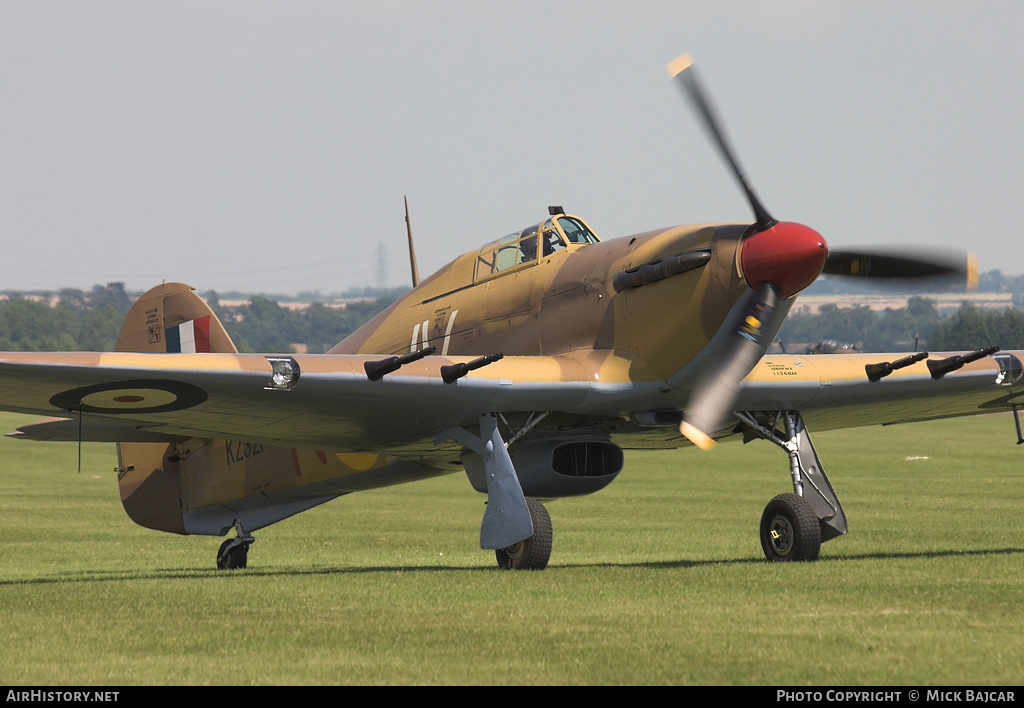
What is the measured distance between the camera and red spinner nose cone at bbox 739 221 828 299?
39.6ft

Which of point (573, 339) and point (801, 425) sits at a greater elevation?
point (573, 339)

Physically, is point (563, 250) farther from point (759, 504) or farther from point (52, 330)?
point (52, 330)

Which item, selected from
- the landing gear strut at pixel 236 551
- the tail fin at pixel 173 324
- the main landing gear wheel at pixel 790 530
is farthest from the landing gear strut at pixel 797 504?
the tail fin at pixel 173 324

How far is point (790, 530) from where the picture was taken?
13008 millimetres

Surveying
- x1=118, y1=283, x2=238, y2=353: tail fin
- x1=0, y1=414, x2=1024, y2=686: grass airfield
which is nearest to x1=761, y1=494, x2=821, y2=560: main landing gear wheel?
x1=0, y1=414, x2=1024, y2=686: grass airfield

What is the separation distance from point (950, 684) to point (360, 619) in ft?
Result: 15.0

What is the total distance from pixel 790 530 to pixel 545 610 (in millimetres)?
4298

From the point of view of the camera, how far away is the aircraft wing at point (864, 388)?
13.9m

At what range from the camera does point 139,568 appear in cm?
1745

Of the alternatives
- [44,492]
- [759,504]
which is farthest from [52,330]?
[759,504]

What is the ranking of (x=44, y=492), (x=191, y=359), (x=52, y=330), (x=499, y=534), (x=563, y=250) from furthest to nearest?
(x=52, y=330), (x=44, y=492), (x=563, y=250), (x=499, y=534), (x=191, y=359)

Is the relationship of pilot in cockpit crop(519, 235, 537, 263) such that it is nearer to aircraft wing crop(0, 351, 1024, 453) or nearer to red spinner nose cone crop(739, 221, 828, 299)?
aircraft wing crop(0, 351, 1024, 453)

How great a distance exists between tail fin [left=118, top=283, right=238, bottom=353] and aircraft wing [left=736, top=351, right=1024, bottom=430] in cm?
764

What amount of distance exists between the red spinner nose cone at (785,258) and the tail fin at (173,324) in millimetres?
8133
